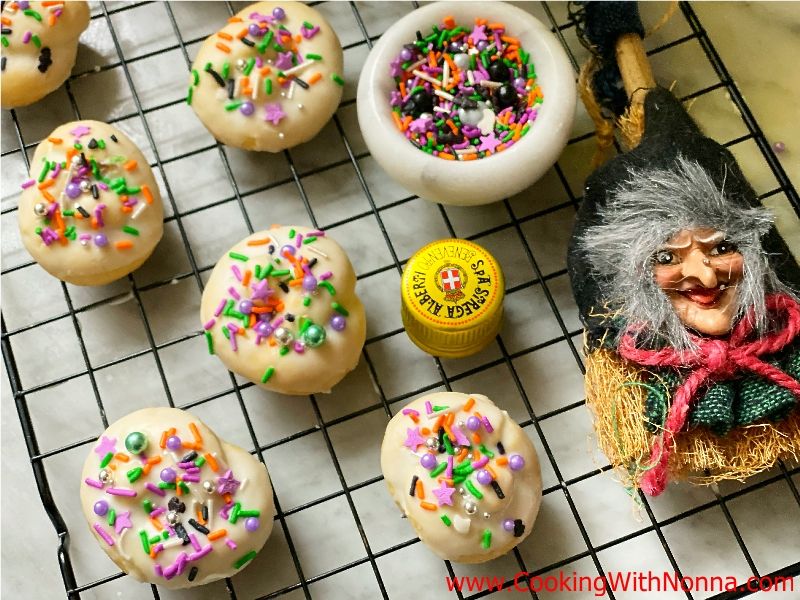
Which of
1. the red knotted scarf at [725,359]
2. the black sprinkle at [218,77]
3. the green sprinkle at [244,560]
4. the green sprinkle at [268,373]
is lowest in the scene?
the green sprinkle at [244,560]

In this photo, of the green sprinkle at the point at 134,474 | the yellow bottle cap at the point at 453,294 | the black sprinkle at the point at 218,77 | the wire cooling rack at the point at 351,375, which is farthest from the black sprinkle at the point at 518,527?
the black sprinkle at the point at 218,77

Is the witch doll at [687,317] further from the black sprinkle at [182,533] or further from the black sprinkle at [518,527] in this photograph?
the black sprinkle at [182,533]

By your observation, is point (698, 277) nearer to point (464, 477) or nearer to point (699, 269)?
point (699, 269)

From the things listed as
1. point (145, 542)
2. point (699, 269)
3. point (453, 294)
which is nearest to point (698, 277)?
point (699, 269)

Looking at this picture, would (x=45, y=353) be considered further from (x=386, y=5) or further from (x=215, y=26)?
(x=386, y=5)

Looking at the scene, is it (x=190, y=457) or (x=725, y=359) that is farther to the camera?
(x=190, y=457)

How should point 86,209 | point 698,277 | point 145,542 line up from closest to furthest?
point 698,277 → point 145,542 → point 86,209
